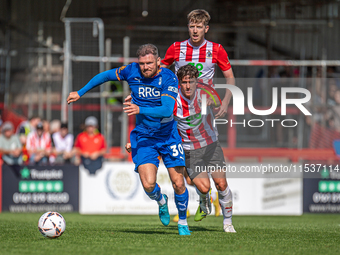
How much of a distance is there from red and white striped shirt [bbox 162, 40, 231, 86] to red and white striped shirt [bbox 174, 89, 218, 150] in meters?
0.28

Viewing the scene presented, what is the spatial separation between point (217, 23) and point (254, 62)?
2.29m

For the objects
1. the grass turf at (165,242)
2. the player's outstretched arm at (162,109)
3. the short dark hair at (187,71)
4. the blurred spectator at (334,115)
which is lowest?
the grass turf at (165,242)

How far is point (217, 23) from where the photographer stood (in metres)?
14.2

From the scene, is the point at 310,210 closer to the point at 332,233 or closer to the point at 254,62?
the point at 254,62

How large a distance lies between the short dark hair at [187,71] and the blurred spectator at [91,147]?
6.03 m

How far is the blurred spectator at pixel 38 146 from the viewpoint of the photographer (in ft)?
39.6

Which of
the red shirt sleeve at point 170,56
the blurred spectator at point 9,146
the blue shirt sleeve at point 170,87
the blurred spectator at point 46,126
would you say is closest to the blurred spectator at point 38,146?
the blurred spectator at point 46,126

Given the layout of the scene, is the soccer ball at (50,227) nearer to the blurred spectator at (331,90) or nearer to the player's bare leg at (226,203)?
the player's bare leg at (226,203)

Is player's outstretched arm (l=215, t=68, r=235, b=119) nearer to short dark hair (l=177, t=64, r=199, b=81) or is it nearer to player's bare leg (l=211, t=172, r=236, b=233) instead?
short dark hair (l=177, t=64, r=199, b=81)

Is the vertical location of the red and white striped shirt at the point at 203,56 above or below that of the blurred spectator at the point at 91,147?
above

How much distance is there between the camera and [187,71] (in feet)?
20.5

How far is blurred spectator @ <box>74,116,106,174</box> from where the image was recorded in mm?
11898

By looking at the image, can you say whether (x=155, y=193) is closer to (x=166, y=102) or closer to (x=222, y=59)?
(x=166, y=102)

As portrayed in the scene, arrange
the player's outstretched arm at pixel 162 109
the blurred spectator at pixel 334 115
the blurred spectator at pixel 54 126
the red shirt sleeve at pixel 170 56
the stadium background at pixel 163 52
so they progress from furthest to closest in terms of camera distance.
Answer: the blurred spectator at pixel 54 126, the stadium background at pixel 163 52, the blurred spectator at pixel 334 115, the red shirt sleeve at pixel 170 56, the player's outstretched arm at pixel 162 109
